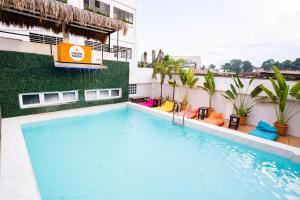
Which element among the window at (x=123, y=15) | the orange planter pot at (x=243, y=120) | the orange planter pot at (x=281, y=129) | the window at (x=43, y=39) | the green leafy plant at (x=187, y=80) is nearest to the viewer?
the orange planter pot at (x=281, y=129)

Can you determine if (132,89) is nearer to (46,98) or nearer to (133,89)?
(133,89)

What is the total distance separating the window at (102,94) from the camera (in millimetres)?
10346

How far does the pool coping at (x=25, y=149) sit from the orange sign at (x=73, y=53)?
322 centimetres

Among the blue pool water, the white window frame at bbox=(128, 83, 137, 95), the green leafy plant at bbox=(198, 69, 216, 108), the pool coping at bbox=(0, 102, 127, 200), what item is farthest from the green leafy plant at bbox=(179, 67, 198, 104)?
the pool coping at bbox=(0, 102, 127, 200)

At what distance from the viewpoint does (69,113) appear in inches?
373

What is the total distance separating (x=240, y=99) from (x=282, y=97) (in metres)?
2.41

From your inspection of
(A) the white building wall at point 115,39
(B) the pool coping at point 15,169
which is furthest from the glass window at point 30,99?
(A) the white building wall at point 115,39

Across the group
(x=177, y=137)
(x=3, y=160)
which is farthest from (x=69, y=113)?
(x=177, y=137)

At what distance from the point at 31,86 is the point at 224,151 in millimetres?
9736

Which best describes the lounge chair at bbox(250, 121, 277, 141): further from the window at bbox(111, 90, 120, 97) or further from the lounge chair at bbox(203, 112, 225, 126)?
the window at bbox(111, 90, 120, 97)

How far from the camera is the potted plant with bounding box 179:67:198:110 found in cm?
1115

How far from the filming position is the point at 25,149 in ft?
15.8

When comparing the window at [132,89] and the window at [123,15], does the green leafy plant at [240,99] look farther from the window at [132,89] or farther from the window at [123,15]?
the window at [123,15]

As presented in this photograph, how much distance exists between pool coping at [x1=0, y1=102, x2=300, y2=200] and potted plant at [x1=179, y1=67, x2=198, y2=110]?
3.28 metres
